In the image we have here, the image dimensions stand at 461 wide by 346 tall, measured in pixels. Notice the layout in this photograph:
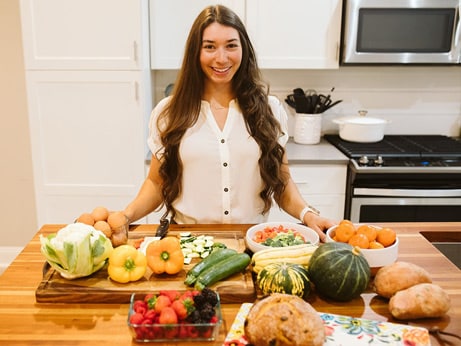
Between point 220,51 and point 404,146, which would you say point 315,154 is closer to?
point 404,146

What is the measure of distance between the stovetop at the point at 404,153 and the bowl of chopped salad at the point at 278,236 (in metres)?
1.33

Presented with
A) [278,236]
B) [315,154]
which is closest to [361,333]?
[278,236]

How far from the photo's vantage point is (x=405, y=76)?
3566 millimetres

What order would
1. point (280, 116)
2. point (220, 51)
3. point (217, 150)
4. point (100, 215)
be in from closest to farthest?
point (100, 215), point (220, 51), point (217, 150), point (280, 116)

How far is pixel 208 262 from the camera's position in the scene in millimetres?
1449

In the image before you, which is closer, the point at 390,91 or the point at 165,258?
the point at 165,258

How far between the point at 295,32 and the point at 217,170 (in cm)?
152

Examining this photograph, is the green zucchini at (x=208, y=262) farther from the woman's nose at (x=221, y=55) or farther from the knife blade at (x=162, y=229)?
the woman's nose at (x=221, y=55)

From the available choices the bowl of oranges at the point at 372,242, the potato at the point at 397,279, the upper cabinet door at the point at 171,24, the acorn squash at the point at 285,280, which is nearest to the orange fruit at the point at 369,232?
the bowl of oranges at the point at 372,242

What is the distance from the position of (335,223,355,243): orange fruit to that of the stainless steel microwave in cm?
186

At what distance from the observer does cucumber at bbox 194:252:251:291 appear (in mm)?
1383

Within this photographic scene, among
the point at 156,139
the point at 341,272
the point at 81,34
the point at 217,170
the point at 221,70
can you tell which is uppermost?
the point at 81,34

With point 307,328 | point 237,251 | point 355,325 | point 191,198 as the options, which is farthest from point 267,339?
point 191,198

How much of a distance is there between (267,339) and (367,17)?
247 cm
